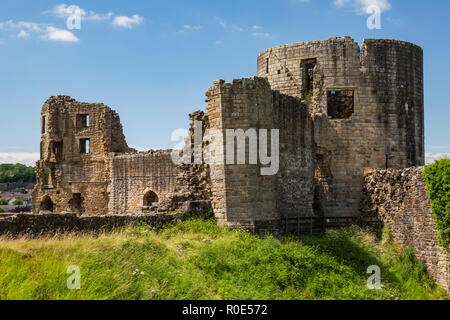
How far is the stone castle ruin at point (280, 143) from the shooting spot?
47.2 feet

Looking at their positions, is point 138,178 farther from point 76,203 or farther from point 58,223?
point 58,223

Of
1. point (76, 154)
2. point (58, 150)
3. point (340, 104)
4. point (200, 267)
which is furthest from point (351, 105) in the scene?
point (58, 150)

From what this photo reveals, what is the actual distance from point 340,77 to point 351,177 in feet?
12.6

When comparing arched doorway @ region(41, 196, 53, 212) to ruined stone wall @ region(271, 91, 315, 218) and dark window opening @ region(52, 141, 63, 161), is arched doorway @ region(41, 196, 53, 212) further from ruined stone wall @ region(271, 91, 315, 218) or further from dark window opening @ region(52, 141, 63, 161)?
ruined stone wall @ region(271, 91, 315, 218)

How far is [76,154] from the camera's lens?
2902 cm

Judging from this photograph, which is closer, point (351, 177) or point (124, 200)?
point (351, 177)

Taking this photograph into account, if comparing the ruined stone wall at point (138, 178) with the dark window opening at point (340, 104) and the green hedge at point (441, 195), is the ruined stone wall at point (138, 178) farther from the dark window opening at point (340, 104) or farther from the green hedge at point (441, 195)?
the green hedge at point (441, 195)

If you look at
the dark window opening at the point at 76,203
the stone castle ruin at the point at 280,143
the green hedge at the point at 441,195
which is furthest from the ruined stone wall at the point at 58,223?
the dark window opening at the point at 76,203

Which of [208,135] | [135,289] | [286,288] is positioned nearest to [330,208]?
[208,135]

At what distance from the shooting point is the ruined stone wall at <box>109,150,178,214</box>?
2420 centimetres

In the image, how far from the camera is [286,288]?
11.9 metres

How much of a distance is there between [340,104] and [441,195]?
764 centimetres
